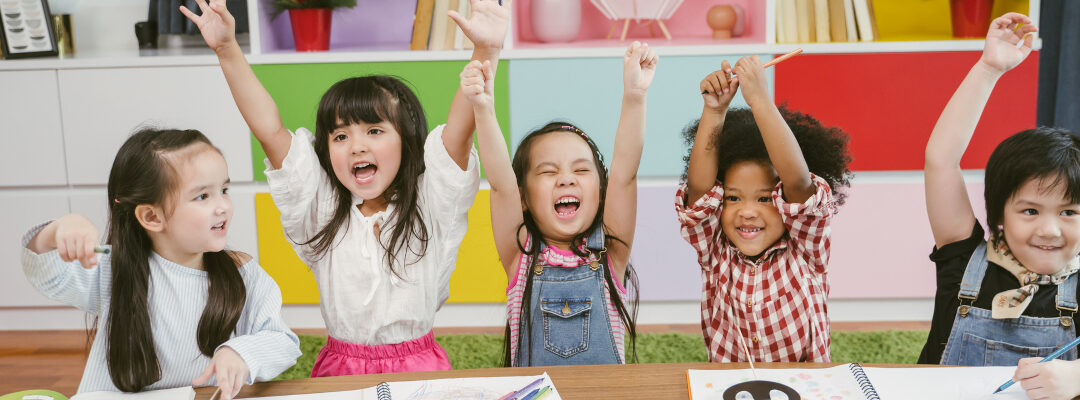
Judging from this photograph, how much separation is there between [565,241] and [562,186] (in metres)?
0.11

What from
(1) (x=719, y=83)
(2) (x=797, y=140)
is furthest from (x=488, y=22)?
(2) (x=797, y=140)

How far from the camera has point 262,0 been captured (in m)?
2.58

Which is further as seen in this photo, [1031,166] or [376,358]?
[376,358]

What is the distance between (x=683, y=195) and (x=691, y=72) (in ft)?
3.62

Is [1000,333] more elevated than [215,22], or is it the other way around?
[215,22]

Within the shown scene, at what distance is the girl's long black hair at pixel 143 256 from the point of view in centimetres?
119

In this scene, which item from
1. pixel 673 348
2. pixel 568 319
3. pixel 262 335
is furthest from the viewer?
pixel 673 348

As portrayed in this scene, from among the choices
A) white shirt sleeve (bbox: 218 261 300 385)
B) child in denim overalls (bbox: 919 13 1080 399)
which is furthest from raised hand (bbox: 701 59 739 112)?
white shirt sleeve (bbox: 218 261 300 385)

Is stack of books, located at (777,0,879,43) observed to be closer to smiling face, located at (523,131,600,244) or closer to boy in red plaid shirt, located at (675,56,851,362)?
boy in red plaid shirt, located at (675,56,851,362)

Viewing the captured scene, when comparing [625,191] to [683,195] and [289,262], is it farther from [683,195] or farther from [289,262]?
[289,262]

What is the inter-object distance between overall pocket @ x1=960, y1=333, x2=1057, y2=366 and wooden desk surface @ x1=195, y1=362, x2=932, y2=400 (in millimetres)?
366

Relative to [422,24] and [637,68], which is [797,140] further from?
[422,24]

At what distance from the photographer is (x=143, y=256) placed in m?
1.25

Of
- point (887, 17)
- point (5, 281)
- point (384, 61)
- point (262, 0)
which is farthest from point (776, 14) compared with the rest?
point (5, 281)
